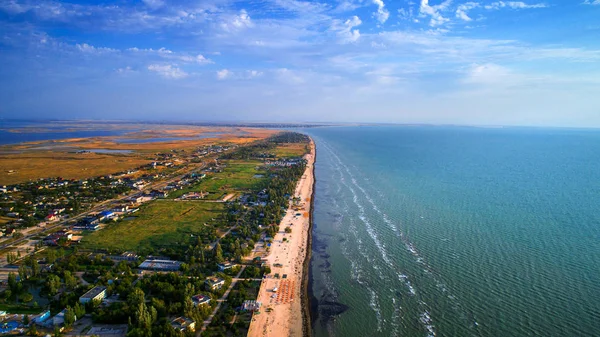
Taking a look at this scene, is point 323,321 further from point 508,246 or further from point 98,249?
point 98,249

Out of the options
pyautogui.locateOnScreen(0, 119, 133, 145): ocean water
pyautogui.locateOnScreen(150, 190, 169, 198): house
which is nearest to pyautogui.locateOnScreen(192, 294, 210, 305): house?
pyautogui.locateOnScreen(150, 190, 169, 198): house

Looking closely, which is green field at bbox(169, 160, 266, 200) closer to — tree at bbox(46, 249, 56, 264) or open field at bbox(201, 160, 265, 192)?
open field at bbox(201, 160, 265, 192)

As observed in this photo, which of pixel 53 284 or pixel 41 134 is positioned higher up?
pixel 41 134

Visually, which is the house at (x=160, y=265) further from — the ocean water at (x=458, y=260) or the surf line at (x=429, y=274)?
the surf line at (x=429, y=274)

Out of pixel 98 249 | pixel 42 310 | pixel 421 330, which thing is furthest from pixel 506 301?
pixel 98 249

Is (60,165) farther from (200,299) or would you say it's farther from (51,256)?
(200,299)

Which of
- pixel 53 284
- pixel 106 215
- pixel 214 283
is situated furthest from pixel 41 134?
pixel 214 283
